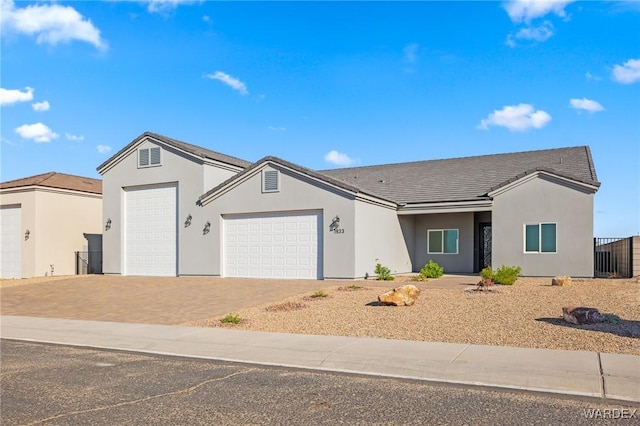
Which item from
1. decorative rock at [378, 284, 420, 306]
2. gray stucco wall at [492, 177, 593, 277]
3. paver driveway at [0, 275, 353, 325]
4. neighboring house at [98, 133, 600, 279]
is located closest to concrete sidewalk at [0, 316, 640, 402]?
paver driveway at [0, 275, 353, 325]

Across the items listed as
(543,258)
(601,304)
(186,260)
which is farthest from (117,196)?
(601,304)

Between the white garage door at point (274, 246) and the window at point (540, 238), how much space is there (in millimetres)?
9262

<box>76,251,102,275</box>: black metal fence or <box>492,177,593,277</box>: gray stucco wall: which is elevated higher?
<box>492,177,593,277</box>: gray stucco wall

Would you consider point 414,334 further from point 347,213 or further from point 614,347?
point 347,213

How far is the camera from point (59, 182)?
31.5 meters

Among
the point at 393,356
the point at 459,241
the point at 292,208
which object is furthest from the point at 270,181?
the point at 393,356

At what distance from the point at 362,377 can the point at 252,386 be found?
168 centimetres

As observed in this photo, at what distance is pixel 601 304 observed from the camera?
14039 mm

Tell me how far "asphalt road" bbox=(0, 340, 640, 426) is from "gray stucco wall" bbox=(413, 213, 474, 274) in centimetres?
2041

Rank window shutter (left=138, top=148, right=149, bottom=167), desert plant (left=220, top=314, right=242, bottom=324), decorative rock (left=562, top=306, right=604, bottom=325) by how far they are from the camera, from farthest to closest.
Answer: window shutter (left=138, top=148, right=149, bottom=167) < desert plant (left=220, top=314, right=242, bottom=324) < decorative rock (left=562, top=306, right=604, bottom=325)

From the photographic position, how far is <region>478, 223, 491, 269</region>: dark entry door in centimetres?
2764

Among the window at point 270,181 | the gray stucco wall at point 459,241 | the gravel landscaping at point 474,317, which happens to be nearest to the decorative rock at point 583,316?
the gravel landscaping at point 474,317

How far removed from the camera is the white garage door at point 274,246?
77.3 feet

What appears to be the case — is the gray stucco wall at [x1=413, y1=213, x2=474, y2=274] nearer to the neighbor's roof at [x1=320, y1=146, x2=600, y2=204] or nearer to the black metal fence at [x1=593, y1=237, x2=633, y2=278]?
the neighbor's roof at [x1=320, y1=146, x2=600, y2=204]
